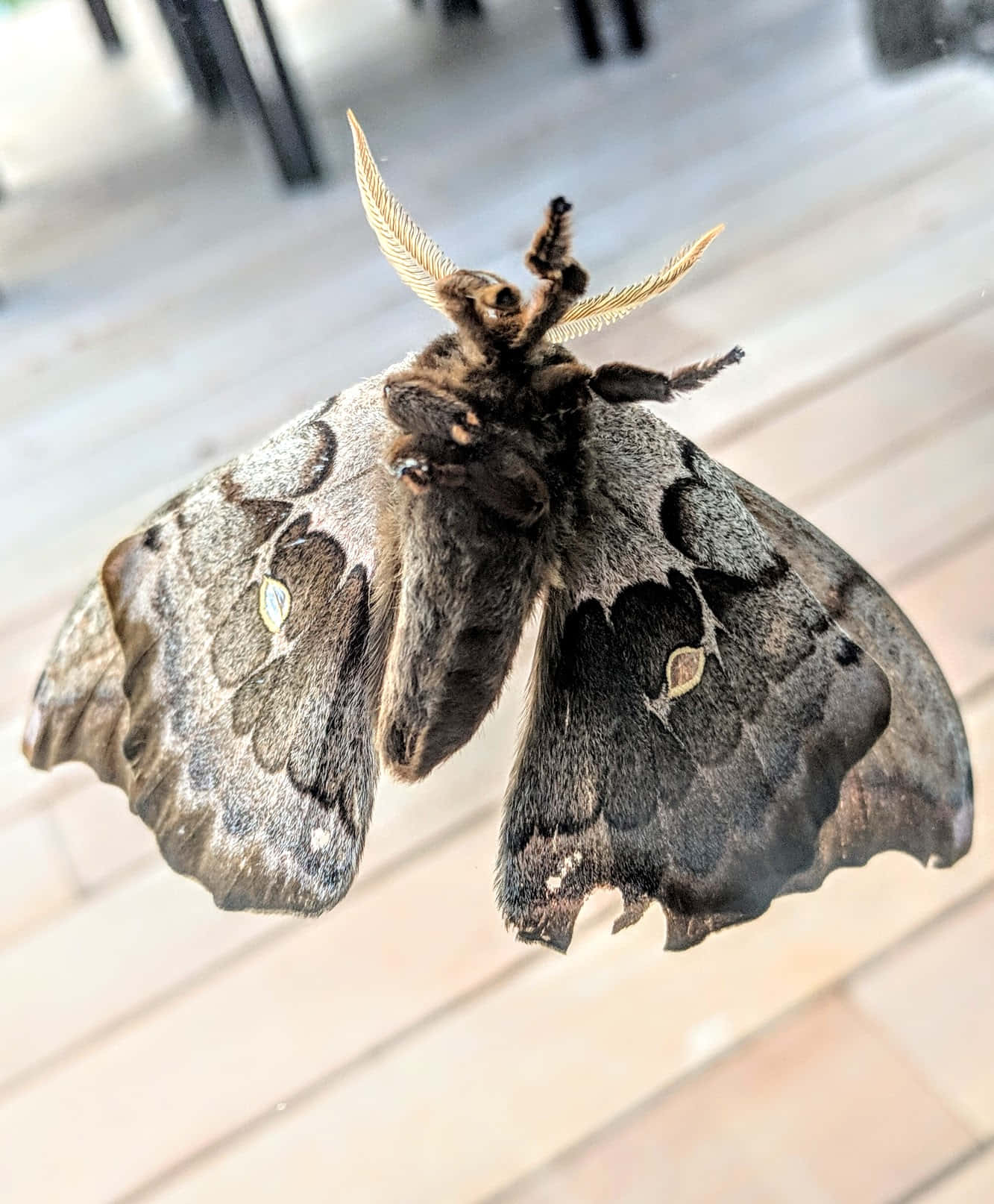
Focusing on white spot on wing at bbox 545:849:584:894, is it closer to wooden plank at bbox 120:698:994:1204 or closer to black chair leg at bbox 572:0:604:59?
wooden plank at bbox 120:698:994:1204

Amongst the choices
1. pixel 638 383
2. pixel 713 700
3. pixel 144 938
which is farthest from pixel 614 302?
pixel 144 938

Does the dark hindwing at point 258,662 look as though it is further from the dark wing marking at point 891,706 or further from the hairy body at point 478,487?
the dark wing marking at point 891,706

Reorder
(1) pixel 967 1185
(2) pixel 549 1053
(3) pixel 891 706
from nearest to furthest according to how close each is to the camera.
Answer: (3) pixel 891 706 < (1) pixel 967 1185 < (2) pixel 549 1053

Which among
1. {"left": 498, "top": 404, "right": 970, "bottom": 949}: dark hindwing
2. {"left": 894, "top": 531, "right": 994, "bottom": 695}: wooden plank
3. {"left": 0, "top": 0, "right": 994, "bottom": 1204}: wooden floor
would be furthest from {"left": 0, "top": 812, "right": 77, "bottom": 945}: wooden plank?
{"left": 894, "top": 531, "right": 994, "bottom": 695}: wooden plank

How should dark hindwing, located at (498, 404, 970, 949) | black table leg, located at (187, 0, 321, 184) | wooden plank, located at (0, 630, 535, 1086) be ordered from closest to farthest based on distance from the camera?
dark hindwing, located at (498, 404, 970, 949), black table leg, located at (187, 0, 321, 184), wooden plank, located at (0, 630, 535, 1086)

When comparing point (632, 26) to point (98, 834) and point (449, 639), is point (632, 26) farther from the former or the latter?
point (98, 834)

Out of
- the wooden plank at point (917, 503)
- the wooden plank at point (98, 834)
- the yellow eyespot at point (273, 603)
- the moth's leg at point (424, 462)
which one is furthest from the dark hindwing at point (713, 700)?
the wooden plank at point (98, 834)
